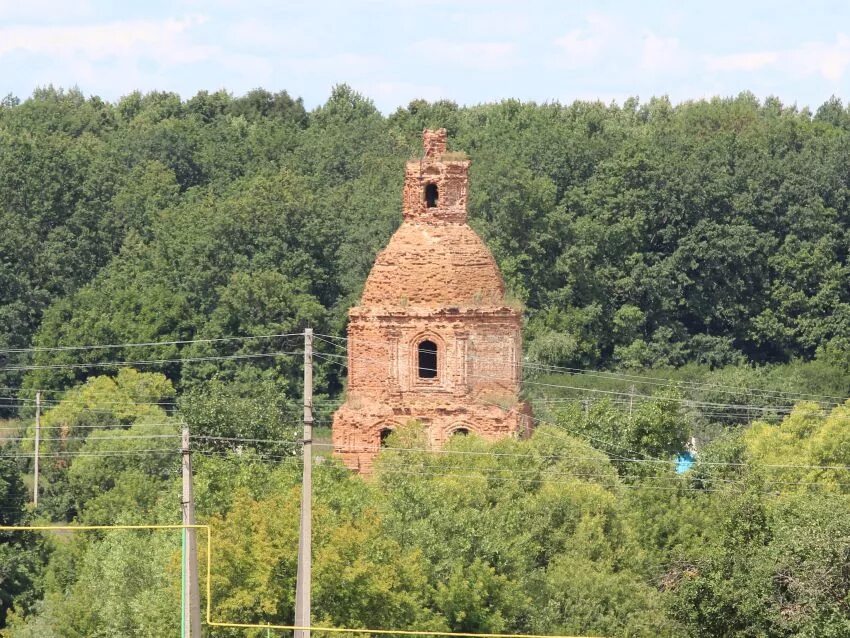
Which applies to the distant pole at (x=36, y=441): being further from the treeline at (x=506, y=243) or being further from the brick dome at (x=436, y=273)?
the brick dome at (x=436, y=273)

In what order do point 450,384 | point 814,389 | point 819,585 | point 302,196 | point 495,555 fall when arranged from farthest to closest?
point 302,196, point 814,389, point 450,384, point 495,555, point 819,585

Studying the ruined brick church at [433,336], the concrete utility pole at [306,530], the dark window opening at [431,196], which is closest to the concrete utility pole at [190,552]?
the concrete utility pole at [306,530]

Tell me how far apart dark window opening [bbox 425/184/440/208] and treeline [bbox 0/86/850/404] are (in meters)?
21.5

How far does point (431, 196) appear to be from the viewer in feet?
211

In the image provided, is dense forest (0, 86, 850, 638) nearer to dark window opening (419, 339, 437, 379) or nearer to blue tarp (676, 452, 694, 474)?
blue tarp (676, 452, 694, 474)

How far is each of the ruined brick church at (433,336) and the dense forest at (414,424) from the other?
47.6 inches

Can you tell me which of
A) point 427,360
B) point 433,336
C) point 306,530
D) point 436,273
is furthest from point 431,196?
point 306,530

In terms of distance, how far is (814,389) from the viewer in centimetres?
8706

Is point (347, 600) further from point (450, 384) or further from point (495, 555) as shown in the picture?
point (450, 384)

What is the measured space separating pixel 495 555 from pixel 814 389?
35.1 meters

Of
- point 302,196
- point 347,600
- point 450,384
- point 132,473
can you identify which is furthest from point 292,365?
point 347,600

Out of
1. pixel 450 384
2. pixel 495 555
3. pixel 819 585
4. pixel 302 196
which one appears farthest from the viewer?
pixel 302 196

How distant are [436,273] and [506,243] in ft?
91.2

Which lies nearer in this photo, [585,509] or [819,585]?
[819,585]
